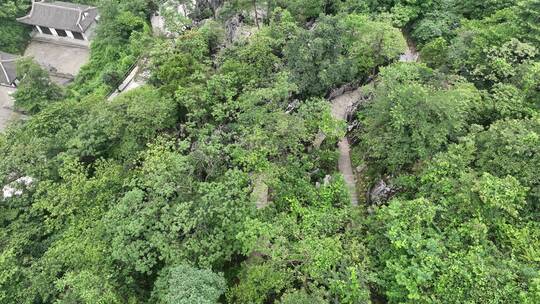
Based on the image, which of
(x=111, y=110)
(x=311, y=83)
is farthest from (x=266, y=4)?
(x=111, y=110)

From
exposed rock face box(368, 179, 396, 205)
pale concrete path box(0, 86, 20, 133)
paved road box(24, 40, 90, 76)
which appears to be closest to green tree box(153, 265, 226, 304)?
exposed rock face box(368, 179, 396, 205)

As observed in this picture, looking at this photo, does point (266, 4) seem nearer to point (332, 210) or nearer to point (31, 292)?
point (332, 210)

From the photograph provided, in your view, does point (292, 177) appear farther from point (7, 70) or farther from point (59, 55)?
point (59, 55)

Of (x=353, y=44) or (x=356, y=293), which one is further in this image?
(x=353, y=44)

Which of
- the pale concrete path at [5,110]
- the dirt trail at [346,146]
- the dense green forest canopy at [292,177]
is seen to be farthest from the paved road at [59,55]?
the dirt trail at [346,146]

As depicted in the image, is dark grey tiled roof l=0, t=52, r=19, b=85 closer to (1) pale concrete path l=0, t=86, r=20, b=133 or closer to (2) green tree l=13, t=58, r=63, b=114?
(1) pale concrete path l=0, t=86, r=20, b=133

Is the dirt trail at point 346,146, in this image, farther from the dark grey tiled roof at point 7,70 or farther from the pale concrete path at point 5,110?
the dark grey tiled roof at point 7,70

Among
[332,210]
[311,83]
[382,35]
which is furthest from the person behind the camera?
[382,35]
